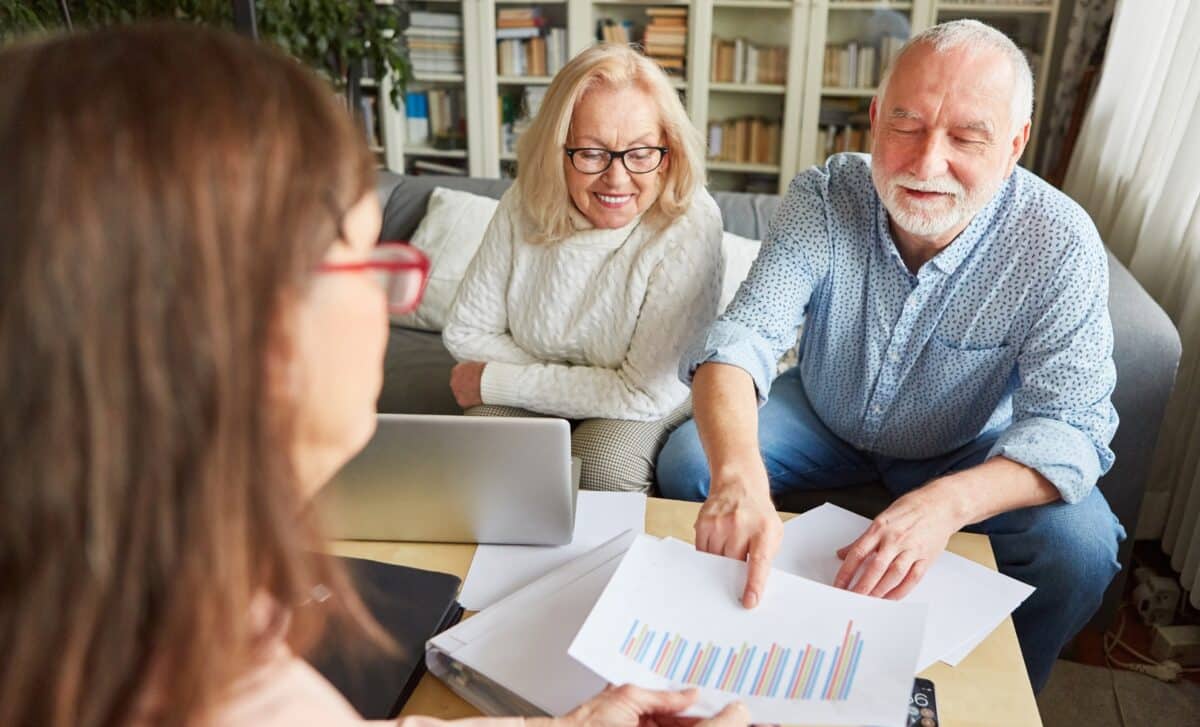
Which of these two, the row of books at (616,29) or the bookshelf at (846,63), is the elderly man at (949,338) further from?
the row of books at (616,29)

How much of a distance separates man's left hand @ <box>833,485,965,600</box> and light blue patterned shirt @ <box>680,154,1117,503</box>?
0.77 feet

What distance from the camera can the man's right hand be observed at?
3.39ft

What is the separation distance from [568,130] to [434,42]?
2406 mm

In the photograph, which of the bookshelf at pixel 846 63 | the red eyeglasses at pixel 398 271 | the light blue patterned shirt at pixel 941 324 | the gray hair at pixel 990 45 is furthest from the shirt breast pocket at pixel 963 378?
the bookshelf at pixel 846 63

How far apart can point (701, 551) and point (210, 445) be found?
2.16 ft

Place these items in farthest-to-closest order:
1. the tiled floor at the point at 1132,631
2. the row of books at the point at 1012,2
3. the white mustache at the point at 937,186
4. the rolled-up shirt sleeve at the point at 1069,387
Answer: the row of books at the point at 1012,2
the tiled floor at the point at 1132,631
the white mustache at the point at 937,186
the rolled-up shirt sleeve at the point at 1069,387

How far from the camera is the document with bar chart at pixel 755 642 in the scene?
2.74 feet

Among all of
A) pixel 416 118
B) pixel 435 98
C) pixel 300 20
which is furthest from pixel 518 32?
pixel 300 20

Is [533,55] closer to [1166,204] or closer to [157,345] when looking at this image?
[1166,204]

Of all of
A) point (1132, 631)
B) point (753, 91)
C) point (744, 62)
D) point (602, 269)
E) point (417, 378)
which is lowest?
point (1132, 631)

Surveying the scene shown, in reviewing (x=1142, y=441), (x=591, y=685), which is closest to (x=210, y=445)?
(x=591, y=685)

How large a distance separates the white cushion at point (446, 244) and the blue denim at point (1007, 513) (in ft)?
2.79

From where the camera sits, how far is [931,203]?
55.2 inches

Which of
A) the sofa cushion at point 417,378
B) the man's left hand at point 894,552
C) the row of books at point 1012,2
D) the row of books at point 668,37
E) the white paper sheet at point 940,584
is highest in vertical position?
the row of books at point 1012,2
